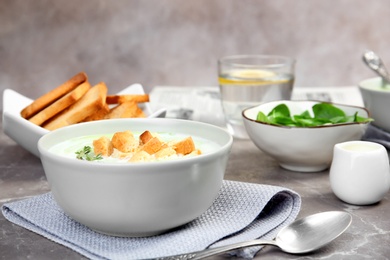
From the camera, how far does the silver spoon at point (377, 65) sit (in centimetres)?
199

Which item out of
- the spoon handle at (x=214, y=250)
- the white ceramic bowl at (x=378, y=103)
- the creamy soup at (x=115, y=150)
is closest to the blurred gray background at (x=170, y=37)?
the white ceramic bowl at (x=378, y=103)

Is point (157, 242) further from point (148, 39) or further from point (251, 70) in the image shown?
point (148, 39)

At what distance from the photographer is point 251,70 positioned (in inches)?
80.4

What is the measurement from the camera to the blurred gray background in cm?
365

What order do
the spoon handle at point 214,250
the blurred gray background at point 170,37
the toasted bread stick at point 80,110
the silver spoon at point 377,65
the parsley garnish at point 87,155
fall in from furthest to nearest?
the blurred gray background at point 170,37, the silver spoon at point 377,65, the toasted bread stick at point 80,110, the parsley garnish at point 87,155, the spoon handle at point 214,250

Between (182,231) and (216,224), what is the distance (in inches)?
2.8

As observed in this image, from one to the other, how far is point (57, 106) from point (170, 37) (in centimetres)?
198

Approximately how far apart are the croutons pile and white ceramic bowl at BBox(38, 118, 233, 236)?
64 millimetres

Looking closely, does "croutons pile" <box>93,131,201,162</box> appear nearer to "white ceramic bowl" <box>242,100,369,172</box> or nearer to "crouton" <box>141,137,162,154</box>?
"crouton" <box>141,137,162,154</box>

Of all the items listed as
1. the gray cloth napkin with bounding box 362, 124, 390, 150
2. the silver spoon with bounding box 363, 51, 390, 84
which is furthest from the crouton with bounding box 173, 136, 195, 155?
the silver spoon with bounding box 363, 51, 390, 84

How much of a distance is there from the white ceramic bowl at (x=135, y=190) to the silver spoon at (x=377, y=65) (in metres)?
0.88

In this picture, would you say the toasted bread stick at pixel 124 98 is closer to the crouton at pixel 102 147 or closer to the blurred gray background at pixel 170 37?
→ the crouton at pixel 102 147

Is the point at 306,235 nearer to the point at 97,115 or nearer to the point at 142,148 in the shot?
the point at 142,148

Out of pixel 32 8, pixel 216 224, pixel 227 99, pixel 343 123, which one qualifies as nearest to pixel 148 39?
pixel 32 8
